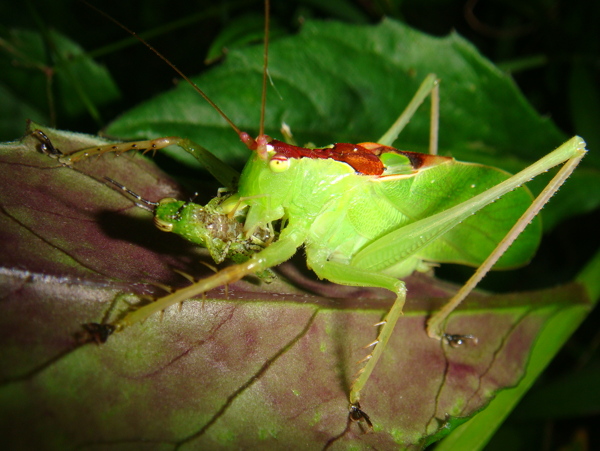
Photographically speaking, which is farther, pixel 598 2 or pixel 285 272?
pixel 598 2

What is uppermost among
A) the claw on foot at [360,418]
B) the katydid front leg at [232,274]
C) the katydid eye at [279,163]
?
the katydid eye at [279,163]

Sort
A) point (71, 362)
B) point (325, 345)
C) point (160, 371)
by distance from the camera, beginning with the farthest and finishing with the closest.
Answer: point (325, 345)
point (160, 371)
point (71, 362)

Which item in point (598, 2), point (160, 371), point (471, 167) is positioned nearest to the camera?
point (160, 371)

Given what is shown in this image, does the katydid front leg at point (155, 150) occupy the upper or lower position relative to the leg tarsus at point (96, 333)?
upper

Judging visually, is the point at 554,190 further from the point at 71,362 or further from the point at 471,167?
the point at 71,362

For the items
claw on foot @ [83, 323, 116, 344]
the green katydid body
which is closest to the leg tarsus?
claw on foot @ [83, 323, 116, 344]

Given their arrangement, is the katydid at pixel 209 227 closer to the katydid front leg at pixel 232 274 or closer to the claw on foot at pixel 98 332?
the katydid front leg at pixel 232 274

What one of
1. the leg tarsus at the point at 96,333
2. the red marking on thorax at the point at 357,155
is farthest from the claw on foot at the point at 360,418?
the red marking on thorax at the point at 357,155

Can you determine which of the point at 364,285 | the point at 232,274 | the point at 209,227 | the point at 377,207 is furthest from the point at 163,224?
the point at 377,207

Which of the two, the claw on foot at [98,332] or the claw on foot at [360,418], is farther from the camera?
the claw on foot at [360,418]

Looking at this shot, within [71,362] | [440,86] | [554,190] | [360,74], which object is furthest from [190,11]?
[71,362]
